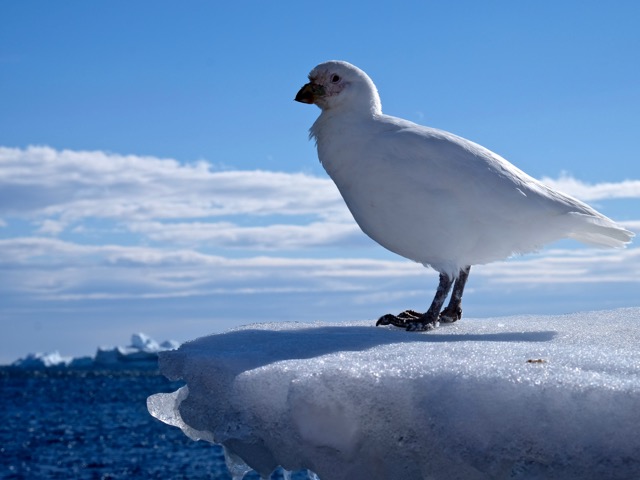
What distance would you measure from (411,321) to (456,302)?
20.1 inches

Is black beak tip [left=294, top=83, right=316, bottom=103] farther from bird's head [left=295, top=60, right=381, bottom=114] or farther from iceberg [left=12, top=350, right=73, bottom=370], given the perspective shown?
iceberg [left=12, top=350, right=73, bottom=370]

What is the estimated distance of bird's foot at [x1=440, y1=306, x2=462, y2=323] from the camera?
18.3 feet

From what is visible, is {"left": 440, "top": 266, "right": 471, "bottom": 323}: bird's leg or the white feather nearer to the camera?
the white feather

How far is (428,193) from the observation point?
500cm

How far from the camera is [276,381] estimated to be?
3314 mm

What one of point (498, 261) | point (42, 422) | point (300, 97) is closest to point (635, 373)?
point (498, 261)

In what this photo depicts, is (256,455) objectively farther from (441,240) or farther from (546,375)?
(441,240)

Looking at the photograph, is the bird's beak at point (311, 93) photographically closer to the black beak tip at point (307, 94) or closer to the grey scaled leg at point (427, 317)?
the black beak tip at point (307, 94)

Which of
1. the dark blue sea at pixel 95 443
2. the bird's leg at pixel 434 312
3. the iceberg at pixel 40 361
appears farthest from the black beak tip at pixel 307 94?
the iceberg at pixel 40 361

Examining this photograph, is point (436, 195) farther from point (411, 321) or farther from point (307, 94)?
point (307, 94)

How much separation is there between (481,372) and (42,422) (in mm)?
50595

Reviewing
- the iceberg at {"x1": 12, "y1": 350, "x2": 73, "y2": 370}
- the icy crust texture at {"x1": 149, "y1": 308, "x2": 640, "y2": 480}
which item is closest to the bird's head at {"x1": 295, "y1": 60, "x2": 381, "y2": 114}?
the icy crust texture at {"x1": 149, "y1": 308, "x2": 640, "y2": 480}

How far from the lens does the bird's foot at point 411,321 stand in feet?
16.8

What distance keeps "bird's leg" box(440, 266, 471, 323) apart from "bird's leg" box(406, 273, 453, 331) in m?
0.32
